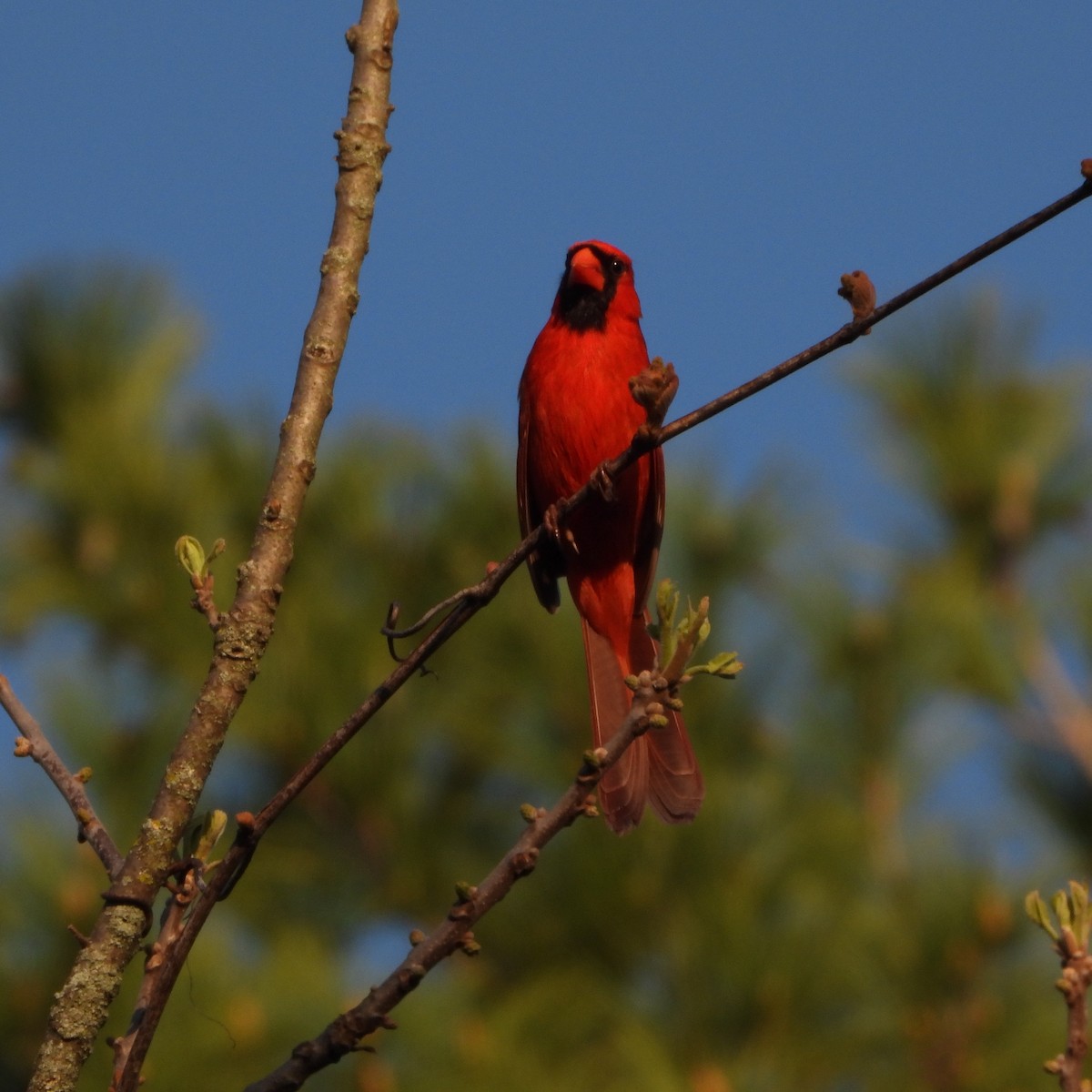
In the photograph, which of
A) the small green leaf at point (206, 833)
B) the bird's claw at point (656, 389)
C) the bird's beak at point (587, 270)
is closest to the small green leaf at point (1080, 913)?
the bird's claw at point (656, 389)

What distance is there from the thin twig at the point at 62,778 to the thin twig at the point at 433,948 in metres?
0.28

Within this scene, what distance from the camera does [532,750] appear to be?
544cm

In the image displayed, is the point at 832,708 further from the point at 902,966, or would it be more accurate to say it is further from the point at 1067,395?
the point at 1067,395

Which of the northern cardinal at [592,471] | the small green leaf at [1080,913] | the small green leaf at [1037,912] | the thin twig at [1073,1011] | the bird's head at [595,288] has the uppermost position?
the bird's head at [595,288]

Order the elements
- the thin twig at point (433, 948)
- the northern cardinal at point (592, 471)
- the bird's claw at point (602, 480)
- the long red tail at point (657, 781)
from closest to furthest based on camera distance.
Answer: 1. the thin twig at point (433, 948)
2. the bird's claw at point (602, 480)
3. the long red tail at point (657, 781)
4. the northern cardinal at point (592, 471)

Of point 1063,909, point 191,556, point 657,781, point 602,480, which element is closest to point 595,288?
point 657,781

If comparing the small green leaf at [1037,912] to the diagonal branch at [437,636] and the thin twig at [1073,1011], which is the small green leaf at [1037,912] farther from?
the diagonal branch at [437,636]

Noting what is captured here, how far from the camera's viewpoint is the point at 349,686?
5480 mm

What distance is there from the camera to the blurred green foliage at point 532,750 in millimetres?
4512

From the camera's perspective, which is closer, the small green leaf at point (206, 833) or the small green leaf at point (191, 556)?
the small green leaf at point (206, 833)

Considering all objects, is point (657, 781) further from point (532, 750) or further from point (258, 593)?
point (532, 750)

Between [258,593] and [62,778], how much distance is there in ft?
0.88

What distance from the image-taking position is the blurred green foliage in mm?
4512

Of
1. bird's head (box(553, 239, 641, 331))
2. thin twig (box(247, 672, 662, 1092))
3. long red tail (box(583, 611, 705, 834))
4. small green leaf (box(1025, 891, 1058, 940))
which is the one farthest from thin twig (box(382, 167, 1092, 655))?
bird's head (box(553, 239, 641, 331))
